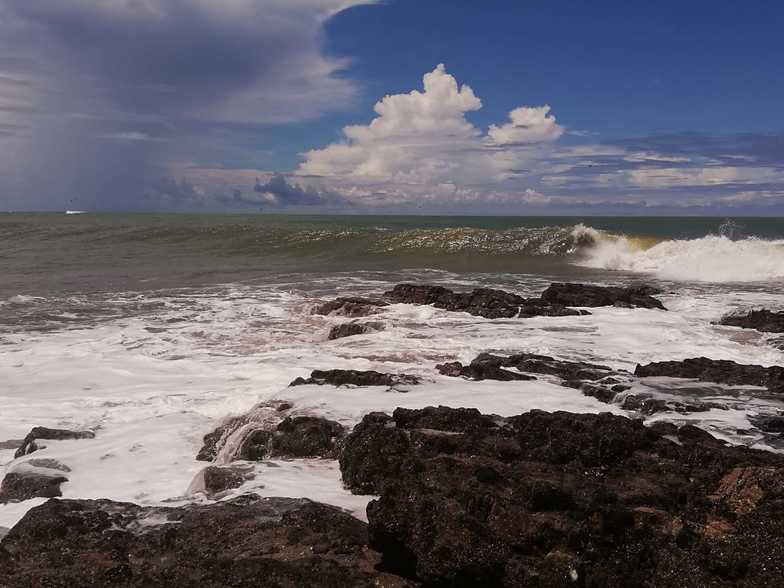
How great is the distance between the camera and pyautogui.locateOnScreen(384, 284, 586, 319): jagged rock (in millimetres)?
14781

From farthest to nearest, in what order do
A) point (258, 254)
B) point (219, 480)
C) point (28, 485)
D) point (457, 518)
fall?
point (258, 254)
point (28, 485)
point (219, 480)
point (457, 518)

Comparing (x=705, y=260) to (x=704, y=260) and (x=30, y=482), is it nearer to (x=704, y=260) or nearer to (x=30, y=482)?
(x=704, y=260)

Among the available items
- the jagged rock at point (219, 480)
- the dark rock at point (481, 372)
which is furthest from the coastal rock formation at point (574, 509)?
the dark rock at point (481, 372)

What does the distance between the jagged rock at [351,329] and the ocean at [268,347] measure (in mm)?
281

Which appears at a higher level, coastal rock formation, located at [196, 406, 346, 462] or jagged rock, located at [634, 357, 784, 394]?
jagged rock, located at [634, 357, 784, 394]

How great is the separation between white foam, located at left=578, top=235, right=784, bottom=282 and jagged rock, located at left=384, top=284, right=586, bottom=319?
1367 cm

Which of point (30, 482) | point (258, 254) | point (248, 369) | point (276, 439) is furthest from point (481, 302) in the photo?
point (258, 254)

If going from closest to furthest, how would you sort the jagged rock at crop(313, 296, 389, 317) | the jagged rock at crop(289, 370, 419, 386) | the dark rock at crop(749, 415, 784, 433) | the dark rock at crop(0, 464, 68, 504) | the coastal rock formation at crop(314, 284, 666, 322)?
the dark rock at crop(0, 464, 68, 504) → the dark rock at crop(749, 415, 784, 433) → the jagged rock at crop(289, 370, 419, 386) → the coastal rock formation at crop(314, 284, 666, 322) → the jagged rock at crop(313, 296, 389, 317)

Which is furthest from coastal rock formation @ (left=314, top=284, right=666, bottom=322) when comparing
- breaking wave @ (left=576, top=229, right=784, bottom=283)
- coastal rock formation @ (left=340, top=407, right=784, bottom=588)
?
breaking wave @ (left=576, top=229, right=784, bottom=283)

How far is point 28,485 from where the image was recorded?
5.70 m

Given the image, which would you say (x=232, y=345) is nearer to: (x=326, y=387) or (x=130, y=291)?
(x=326, y=387)

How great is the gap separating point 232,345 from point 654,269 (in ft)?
79.6

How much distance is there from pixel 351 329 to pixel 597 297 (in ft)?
23.3

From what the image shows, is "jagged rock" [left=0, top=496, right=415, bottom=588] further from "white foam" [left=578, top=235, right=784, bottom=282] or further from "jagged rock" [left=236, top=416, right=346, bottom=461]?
"white foam" [left=578, top=235, right=784, bottom=282]
